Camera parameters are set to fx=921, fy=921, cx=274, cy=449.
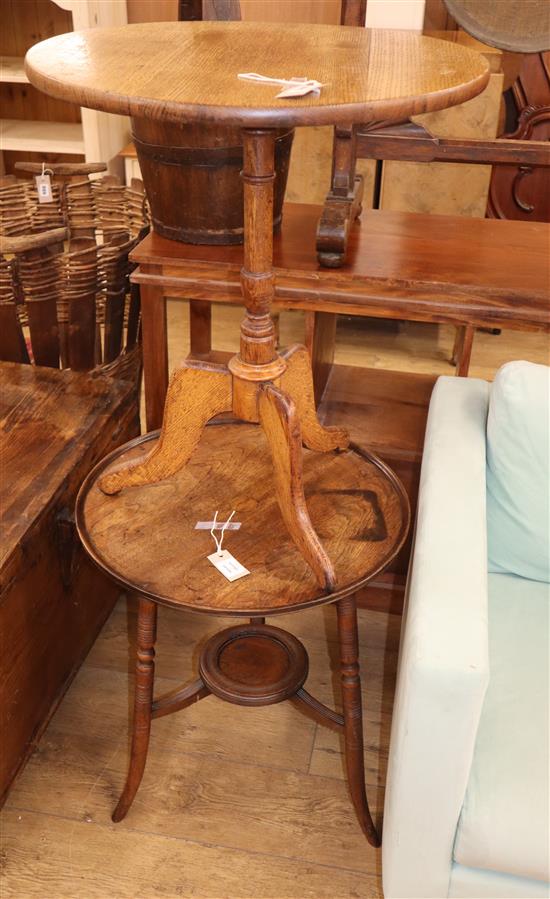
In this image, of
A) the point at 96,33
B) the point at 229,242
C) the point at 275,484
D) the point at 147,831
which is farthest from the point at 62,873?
the point at 96,33

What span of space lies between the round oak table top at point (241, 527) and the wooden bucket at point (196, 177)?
0.42m

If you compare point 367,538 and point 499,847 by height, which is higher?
point 367,538

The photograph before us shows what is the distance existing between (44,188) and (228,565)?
114cm

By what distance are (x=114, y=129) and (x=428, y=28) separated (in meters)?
1.18

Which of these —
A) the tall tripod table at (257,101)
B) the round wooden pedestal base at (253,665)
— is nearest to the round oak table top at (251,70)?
the tall tripod table at (257,101)

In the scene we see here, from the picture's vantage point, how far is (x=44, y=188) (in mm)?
2078

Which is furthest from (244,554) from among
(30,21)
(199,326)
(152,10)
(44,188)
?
(30,21)

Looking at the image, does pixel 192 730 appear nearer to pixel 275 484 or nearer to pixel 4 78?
pixel 275 484

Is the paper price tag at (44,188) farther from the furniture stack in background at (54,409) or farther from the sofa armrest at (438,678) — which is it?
the sofa armrest at (438,678)

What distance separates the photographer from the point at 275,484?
4.79 feet

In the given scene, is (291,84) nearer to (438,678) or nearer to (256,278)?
(256,278)

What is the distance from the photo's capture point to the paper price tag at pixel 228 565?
1343 millimetres

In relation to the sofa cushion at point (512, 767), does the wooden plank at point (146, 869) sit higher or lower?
lower

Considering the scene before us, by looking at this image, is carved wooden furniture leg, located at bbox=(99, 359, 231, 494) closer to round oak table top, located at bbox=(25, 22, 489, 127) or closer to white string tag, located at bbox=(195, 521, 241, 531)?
white string tag, located at bbox=(195, 521, 241, 531)
